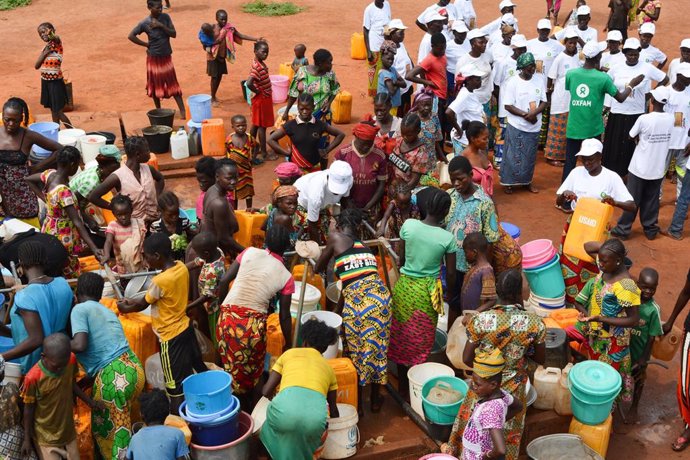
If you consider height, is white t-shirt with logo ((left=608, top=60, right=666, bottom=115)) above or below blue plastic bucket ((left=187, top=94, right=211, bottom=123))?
above

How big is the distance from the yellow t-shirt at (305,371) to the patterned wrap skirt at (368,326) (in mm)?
616

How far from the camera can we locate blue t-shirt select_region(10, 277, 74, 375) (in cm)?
507

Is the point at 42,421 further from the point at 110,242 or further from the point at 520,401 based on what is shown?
the point at 520,401

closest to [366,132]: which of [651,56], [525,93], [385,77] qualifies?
[385,77]

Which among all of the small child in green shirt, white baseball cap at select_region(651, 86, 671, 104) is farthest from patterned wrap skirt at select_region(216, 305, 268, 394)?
white baseball cap at select_region(651, 86, 671, 104)

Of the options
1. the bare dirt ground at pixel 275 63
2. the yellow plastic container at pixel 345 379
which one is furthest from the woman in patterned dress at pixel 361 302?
the bare dirt ground at pixel 275 63

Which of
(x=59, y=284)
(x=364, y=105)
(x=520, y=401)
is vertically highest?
(x=59, y=284)

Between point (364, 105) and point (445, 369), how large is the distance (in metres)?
8.68

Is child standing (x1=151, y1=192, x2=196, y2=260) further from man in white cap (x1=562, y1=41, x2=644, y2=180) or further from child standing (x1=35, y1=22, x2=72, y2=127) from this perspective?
child standing (x1=35, y1=22, x2=72, y2=127)

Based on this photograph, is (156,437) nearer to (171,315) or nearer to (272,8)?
(171,315)

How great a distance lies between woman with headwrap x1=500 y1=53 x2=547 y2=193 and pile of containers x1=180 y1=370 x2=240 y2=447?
20.1 feet

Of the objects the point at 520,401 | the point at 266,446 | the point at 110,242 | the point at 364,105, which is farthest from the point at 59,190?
the point at 364,105

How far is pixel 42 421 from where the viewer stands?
16.3 feet

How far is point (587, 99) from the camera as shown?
9688 mm
